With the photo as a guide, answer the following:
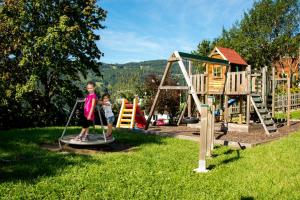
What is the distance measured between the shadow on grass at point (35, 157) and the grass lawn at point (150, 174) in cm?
2

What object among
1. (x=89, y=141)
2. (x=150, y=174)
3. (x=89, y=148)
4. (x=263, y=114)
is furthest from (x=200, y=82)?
(x=150, y=174)

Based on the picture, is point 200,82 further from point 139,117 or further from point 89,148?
point 89,148

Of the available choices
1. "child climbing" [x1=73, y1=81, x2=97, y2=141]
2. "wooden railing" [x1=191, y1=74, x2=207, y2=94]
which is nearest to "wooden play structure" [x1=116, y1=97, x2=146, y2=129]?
"wooden railing" [x1=191, y1=74, x2=207, y2=94]

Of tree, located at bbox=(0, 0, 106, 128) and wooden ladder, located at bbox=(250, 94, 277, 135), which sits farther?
tree, located at bbox=(0, 0, 106, 128)

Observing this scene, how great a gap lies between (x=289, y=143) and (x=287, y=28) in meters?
36.8

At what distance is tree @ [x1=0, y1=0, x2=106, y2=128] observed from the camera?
1861cm

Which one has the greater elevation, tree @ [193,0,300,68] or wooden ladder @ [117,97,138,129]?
tree @ [193,0,300,68]

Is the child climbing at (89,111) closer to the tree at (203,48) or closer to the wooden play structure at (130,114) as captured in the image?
the wooden play structure at (130,114)

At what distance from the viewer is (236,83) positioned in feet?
50.1

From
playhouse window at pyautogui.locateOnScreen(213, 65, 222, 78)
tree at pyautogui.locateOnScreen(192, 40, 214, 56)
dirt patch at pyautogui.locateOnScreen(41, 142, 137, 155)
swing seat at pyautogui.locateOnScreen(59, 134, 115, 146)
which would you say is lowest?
dirt patch at pyautogui.locateOnScreen(41, 142, 137, 155)

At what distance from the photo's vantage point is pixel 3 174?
249 inches

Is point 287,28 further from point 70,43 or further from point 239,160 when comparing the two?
point 239,160

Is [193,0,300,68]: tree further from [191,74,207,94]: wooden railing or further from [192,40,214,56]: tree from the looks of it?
[191,74,207,94]: wooden railing

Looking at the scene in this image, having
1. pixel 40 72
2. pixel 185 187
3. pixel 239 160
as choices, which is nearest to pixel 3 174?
pixel 185 187
